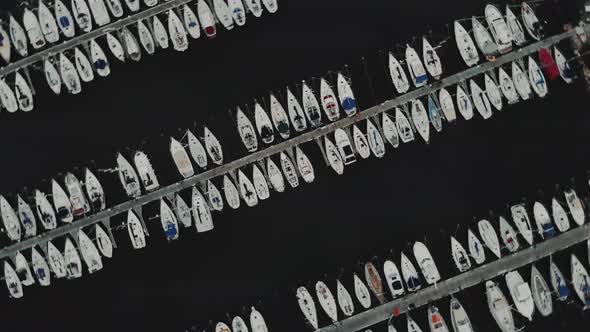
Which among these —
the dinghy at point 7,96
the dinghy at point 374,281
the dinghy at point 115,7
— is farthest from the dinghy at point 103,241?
the dinghy at point 374,281

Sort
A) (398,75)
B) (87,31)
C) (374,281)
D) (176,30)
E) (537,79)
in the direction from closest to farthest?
(537,79)
(374,281)
(398,75)
(176,30)
(87,31)

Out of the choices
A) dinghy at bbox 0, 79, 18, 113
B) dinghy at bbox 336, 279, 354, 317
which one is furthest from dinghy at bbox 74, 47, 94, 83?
dinghy at bbox 336, 279, 354, 317

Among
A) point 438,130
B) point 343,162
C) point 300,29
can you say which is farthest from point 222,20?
point 438,130

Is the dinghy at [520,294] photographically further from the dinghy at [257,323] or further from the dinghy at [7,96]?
the dinghy at [7,96]

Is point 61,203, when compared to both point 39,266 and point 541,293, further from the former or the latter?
→ point 541,293

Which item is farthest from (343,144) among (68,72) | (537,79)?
(68,72)
